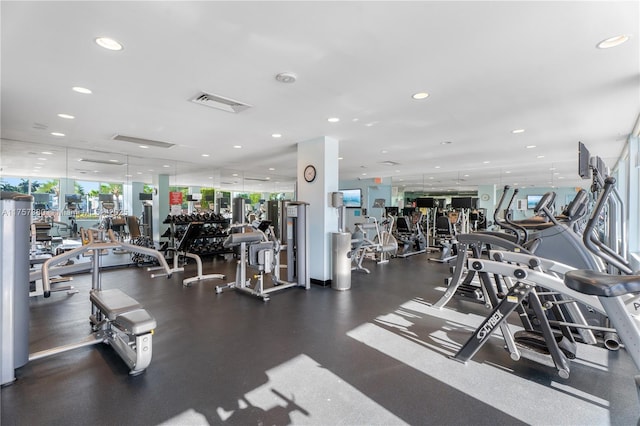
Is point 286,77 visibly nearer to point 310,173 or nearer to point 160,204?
point 310,173

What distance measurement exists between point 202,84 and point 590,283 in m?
3.41

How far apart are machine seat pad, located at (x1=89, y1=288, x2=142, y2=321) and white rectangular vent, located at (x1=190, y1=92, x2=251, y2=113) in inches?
88.8

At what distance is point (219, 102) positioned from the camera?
3625mm

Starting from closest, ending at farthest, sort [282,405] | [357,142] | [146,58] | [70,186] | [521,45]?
[282,405]
[521,45]
[146,58]
[357,142]
[70,186]

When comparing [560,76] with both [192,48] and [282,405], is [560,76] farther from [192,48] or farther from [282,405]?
[282,405]

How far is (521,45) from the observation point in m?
2.33

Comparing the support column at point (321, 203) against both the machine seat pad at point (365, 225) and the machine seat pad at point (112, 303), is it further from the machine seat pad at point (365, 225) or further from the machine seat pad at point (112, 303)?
the machine seat pad at point (112, 303)

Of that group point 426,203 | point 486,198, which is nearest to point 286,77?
point 426,203

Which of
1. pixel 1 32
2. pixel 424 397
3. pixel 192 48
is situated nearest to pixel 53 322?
pixel 1 32

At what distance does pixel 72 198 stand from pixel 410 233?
8.72 m

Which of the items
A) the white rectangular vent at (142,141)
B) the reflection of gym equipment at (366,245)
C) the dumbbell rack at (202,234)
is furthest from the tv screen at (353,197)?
the white rectangular vent at (142,141)

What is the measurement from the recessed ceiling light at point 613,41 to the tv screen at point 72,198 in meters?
9.06

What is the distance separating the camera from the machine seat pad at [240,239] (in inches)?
182

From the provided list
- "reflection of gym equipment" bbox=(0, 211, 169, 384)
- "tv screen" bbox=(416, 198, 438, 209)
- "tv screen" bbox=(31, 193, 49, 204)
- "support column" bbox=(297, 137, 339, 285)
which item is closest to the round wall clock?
"support column" bbox=(297, 137, 339, 285)
